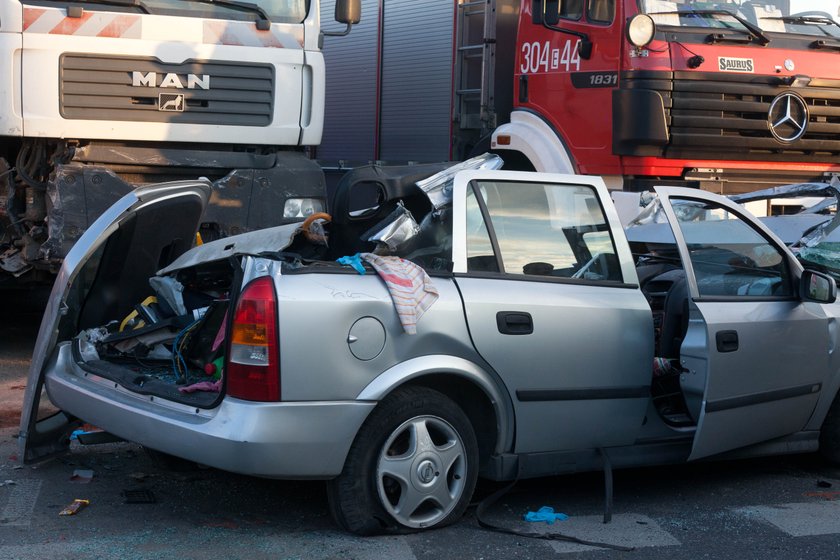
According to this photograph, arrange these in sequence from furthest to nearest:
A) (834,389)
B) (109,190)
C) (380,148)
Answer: (380,148)
(109,190)
(834,389)

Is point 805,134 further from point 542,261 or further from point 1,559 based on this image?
point 1,559

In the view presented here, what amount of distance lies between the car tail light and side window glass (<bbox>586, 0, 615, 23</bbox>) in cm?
543

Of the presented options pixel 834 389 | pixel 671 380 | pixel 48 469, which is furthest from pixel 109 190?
pixel 834 389

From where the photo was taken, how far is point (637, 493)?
5613 millimetres

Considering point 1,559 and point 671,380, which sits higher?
point 671,380

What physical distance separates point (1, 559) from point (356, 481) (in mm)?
1405

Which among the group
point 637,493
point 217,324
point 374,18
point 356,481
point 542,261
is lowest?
point 637,493

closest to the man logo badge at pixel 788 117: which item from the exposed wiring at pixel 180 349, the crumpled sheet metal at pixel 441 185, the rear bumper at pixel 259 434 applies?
the crumpled sheet metal at pixel 441 185

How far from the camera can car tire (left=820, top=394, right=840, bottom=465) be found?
5.96 m

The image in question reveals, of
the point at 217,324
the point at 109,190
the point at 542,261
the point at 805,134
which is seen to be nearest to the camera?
the point at 542,261

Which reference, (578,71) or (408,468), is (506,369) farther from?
(578,71)

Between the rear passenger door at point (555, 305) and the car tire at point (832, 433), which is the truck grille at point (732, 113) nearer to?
the car tire at point (832, 433)

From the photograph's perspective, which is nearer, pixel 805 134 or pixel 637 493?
pixel 637 493

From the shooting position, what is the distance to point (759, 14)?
9.06 m
